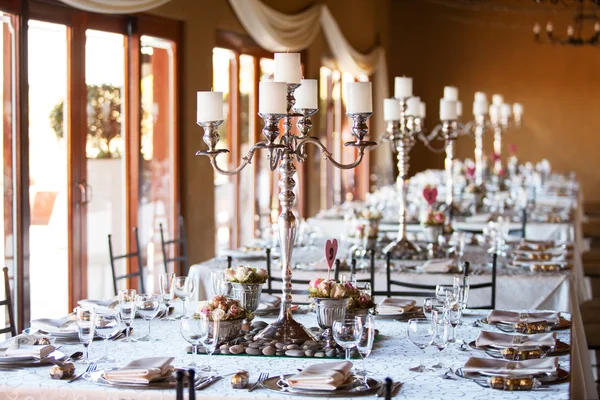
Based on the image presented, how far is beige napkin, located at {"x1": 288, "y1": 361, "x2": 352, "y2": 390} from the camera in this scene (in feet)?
8.15

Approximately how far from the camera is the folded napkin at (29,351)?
2.80m

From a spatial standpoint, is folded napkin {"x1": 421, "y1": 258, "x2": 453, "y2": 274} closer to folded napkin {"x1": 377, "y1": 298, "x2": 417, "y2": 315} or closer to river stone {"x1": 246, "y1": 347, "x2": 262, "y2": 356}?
folded napkin {"x1": 377, "y1": 298, "x2": 417, "y2": 315}

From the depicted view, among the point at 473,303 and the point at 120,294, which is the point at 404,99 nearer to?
the point at 473,303

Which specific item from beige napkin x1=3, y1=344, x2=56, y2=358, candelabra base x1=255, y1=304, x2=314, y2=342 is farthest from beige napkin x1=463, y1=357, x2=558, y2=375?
beige napkin x1=3, y1=344, x2=56, y2=358

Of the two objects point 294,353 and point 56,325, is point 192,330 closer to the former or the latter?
point 294,353

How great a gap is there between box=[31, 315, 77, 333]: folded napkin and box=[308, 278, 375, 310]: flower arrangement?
2.86 ft

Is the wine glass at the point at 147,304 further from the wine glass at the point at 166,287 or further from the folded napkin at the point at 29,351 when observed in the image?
the folded napkin at the point at 29,351

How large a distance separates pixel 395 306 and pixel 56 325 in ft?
4.31

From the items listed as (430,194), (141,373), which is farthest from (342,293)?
(430,194)

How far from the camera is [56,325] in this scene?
3.28 meters

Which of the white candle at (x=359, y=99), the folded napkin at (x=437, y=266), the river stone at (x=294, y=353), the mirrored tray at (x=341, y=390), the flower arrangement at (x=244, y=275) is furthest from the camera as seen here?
the folded napkin at (x=437, y=266)

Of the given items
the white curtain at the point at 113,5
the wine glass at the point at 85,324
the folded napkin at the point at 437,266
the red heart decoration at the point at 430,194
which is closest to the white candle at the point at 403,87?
the red heart decoration at the point at 430,194

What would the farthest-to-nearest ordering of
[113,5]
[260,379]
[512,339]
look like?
[113,5] < [512,339] < [260,379]

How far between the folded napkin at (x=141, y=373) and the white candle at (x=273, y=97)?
0.88 m
